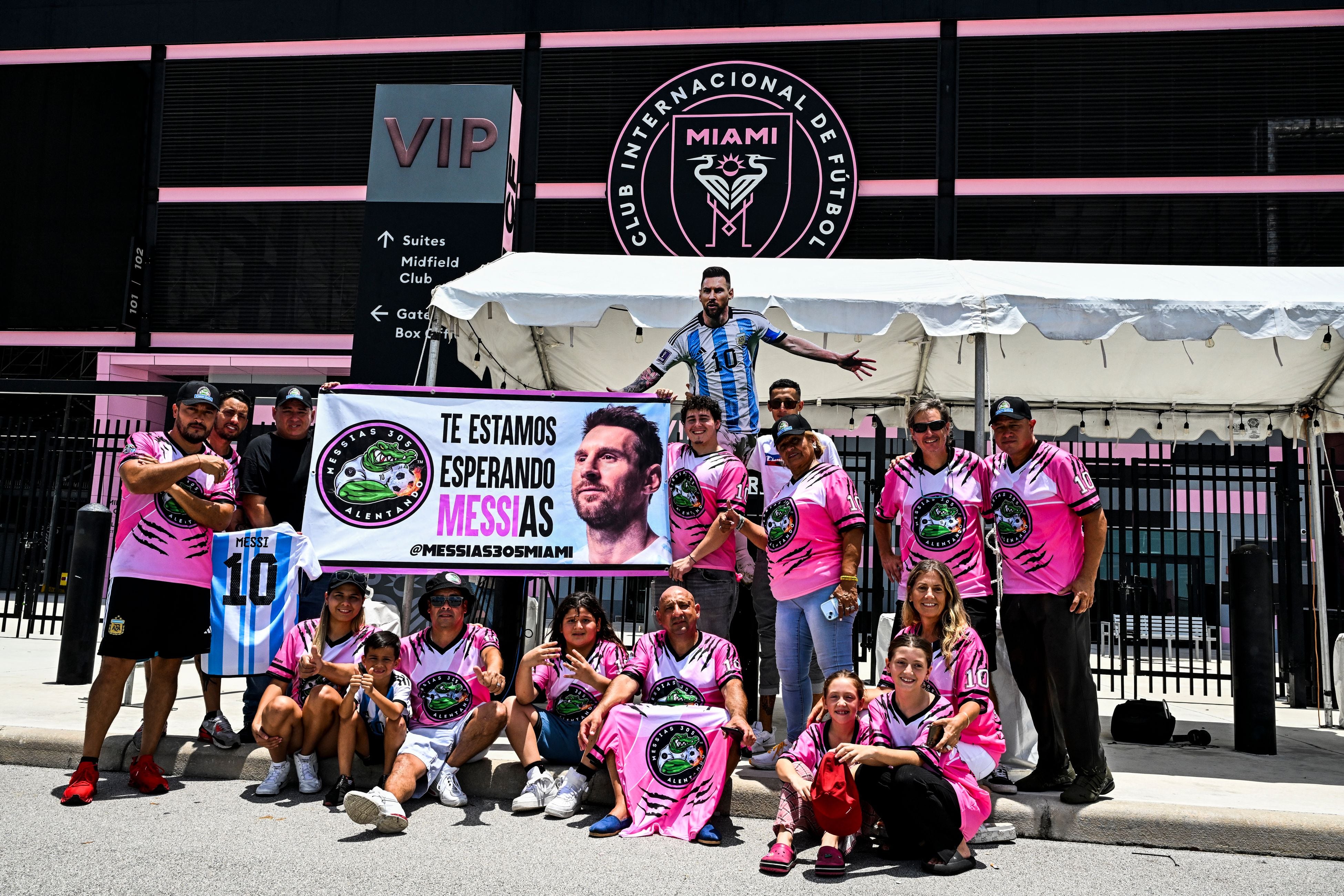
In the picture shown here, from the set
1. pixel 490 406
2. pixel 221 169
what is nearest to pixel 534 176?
pixel 221 169

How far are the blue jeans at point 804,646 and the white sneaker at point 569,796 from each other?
110 centimetres

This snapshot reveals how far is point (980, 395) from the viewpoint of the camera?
6141 mm

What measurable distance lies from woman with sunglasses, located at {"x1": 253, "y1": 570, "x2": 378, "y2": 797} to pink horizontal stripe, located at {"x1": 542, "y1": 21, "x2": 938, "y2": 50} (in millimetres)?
12243

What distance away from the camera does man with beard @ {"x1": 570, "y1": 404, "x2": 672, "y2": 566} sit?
6020 millimetres

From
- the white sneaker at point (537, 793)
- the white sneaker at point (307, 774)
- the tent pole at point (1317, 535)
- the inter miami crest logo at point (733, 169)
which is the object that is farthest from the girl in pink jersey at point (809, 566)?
the inter miami crest logo at point (733, 169)

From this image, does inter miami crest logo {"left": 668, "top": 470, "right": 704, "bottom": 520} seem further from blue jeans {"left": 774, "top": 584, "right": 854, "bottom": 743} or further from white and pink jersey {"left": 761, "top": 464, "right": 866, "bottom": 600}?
blue jeans {"left": 774, "top": 584, "right": 854, "bottom": 743}

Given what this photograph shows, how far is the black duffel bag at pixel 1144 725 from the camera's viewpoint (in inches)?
268

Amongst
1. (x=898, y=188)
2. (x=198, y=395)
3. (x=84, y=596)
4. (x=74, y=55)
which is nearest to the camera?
(x=198, y=395)

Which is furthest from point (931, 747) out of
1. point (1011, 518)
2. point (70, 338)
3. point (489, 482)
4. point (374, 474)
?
point (70, 338)

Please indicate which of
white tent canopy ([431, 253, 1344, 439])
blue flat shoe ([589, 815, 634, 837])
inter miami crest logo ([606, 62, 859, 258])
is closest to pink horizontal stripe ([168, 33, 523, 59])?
inter miami crest logo ([606, 62, 859, 258])

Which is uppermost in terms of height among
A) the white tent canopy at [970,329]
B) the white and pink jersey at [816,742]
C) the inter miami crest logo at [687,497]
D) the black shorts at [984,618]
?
the white tent canopy at [970,329]

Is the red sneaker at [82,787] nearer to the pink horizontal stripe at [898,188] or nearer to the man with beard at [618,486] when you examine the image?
the man with beard at [618,486]

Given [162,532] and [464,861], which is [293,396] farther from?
[464,861]

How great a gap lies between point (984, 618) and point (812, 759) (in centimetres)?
135
